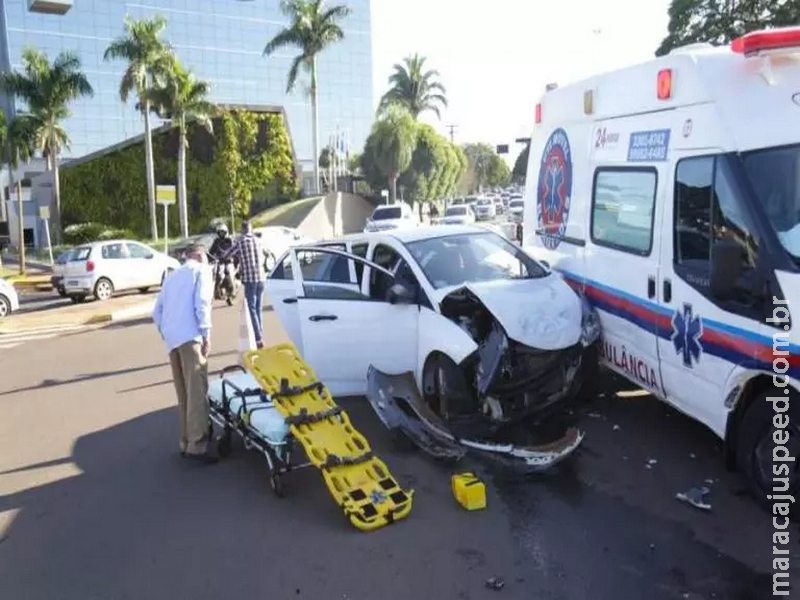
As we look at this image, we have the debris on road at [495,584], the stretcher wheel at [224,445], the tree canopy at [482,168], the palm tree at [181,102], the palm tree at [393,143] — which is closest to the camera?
the debris on road at [495,584]

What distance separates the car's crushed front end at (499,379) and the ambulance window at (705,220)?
1.19 metres

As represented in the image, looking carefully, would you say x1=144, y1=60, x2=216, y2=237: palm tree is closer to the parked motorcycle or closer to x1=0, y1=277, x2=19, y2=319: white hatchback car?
x1=0, y1=277, x2=19, y2=319: white hatchback car

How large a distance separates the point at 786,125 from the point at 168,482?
4.96 metres

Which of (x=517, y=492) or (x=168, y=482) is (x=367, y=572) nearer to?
(x=517, y=492)

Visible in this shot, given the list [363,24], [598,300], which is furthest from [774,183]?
[363,24]

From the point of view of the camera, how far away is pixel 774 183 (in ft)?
14.9

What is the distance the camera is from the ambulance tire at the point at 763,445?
14.5 feet

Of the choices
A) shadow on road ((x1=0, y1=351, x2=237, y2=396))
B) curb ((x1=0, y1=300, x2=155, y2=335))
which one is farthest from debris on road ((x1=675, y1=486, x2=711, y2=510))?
curb ((x1=0, y1=300, x2=155, y2=335))

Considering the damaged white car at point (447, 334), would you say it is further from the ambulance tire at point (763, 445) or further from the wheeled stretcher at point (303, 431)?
the ambulance tire at point (763, 445)

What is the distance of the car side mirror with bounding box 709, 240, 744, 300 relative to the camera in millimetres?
4426

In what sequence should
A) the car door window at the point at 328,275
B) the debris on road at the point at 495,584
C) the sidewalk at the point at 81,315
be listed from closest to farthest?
1. the debris on road at the point at 495,584
2. the car door window at the point at 328,275
3. the sidewalk at the point at 81,315

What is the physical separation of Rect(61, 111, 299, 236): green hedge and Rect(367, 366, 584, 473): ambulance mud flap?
38376 millimetres

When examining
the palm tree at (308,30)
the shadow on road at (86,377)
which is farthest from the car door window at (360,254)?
the palm tree at (308,30)

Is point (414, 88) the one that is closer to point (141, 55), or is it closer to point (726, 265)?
point (141, 55)
